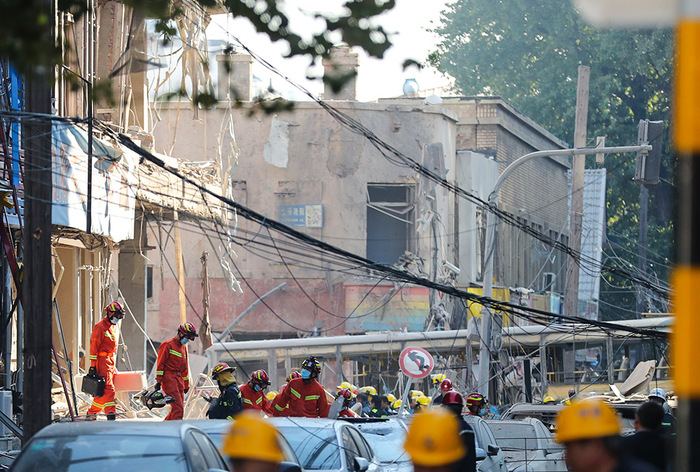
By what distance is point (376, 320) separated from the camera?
33.6m

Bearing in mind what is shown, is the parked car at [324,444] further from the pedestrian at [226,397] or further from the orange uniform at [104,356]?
the orange uniform at [104,356]

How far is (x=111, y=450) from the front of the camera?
758cm

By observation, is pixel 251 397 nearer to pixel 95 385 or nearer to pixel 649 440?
pixel 95 385

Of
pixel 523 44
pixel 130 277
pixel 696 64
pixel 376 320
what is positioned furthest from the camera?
pixel 523 44

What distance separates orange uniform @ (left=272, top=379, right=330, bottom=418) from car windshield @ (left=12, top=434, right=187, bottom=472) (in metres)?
7.78

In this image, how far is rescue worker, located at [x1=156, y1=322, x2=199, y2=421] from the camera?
15664 mm

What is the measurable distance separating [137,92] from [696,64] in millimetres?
18899

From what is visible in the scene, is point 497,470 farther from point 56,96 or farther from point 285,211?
point 285,211

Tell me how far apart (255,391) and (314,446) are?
489 centimetres

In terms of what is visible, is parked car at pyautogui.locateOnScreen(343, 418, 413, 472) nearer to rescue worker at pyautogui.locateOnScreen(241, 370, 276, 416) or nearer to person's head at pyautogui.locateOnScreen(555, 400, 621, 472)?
rescue worker at pyautogui.locateOnScreen(241, 370, 276, 416)

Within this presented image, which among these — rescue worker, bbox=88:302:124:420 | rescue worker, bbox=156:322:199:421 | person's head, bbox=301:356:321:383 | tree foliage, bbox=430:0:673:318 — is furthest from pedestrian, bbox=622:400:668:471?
tree foliage, bbox=430:0:673:318

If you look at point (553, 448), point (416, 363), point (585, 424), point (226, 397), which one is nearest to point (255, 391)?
point (226, 397)

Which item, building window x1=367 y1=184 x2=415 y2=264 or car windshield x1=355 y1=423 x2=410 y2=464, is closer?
car windshield x1=355 y1=423 x2=410 y2=464

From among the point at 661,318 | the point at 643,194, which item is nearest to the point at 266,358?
the point at 661,318
